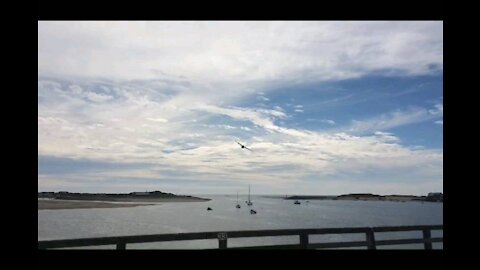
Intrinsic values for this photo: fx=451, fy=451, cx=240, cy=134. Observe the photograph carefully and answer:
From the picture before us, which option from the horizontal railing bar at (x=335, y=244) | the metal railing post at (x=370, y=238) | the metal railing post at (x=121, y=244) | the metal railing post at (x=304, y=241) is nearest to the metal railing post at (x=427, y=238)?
the metal railing post at (x=370, y=238)

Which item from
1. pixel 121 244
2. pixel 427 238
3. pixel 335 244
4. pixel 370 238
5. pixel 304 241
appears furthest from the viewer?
pixel 427 238

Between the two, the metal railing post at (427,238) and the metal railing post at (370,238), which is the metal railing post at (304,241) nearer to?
the metal railing post at (370,238)

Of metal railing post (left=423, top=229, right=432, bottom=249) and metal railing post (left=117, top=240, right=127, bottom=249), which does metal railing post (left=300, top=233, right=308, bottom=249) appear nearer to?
metal railing post (left=423, top=229, right=432, bottom=249)

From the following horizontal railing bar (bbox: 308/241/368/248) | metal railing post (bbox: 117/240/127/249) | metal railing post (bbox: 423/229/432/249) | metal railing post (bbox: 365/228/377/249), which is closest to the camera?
metal railing post (bbox: 117/240/127/249)

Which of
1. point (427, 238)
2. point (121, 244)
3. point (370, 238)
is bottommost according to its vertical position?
point (427, 238)

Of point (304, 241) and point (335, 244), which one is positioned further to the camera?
point (335, 244)

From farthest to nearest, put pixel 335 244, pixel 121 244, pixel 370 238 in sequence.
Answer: pixel 370 238 → pixel 335 244 → pixel 121 244

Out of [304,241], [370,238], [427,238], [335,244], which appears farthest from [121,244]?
[427,238]

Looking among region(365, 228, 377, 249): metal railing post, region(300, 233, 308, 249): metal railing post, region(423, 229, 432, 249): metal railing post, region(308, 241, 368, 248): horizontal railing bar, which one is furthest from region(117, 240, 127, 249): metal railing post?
region(423, 229, 432, 249): metal railing post

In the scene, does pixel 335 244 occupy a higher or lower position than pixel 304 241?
lower

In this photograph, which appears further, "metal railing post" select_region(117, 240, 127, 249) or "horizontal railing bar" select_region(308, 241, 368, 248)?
"horizontal railing bar" select_region(308, 241, 368, 248)

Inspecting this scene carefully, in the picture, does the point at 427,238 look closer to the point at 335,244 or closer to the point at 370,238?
the point at 370,238

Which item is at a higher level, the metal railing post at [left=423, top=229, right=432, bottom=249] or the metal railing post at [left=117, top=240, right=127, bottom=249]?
the metal railing post at [left=117, top=240, right=127, bottom=249]
